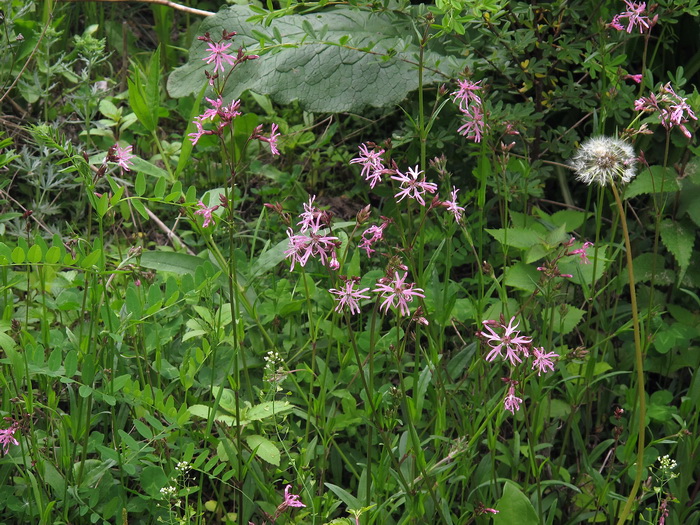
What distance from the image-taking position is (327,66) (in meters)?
3.07

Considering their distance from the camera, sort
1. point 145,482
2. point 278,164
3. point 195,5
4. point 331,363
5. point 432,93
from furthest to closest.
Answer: point 195,5, point 278,164, point 432,93, point 331,363, point 145,482

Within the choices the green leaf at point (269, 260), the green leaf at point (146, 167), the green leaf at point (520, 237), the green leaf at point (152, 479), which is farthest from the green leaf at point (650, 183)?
the green leaf at point (152, 479)

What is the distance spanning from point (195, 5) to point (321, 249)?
277 centimetres

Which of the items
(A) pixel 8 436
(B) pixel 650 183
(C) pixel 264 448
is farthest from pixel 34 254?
(B) pixel 650 183

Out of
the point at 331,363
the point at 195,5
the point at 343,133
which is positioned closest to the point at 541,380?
the point at 331,363

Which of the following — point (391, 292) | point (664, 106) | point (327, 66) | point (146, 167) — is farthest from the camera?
point (327, 66)

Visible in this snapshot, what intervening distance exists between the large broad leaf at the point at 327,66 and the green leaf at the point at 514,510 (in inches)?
57.4

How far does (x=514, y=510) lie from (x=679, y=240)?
1.20m

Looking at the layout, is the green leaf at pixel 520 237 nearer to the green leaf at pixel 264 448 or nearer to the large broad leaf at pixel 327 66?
the large broad leaf at pixel 327 66

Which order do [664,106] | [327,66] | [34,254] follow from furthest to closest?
[327,66] → [664,106] → [34,254]

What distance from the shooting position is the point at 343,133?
11.9ft

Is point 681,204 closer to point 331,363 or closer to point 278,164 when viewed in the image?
point 331,363

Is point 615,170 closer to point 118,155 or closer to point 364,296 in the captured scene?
A: point 364,296

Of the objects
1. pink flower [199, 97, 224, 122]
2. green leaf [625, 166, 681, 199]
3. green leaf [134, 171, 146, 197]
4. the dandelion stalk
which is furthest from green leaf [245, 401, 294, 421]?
green leaf [625, 166, 681, 199]
